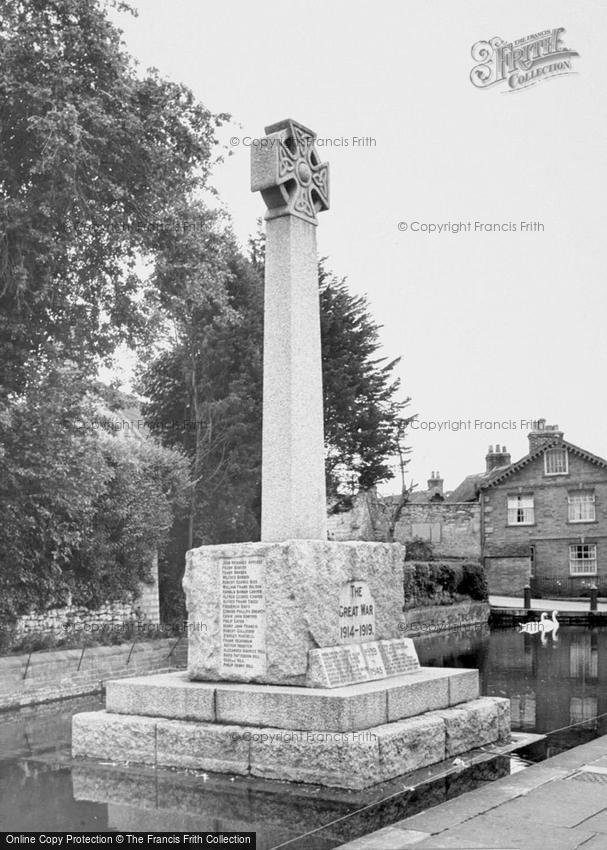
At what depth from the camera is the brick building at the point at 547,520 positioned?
3922cm

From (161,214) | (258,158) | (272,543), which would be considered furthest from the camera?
(161,214)

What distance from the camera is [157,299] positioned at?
18.8m

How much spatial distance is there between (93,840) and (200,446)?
19.0 meters

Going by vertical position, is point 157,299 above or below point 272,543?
above

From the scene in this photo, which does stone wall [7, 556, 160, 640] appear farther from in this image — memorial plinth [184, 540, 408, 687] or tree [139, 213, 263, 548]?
memorial plinth [184, 540, 408, 687]

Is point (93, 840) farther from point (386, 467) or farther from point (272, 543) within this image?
point (386, 467)

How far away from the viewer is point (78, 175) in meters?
16.9

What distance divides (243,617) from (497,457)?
4123 centimetres

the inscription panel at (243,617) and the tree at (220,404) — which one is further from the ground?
the tree at (220,404)

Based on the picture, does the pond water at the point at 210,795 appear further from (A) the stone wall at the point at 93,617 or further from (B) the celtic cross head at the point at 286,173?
(B) the celtic cross head at the point at 286,173

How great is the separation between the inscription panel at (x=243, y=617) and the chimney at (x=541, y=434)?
35.2 m

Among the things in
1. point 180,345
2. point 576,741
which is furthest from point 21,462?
point 180,345

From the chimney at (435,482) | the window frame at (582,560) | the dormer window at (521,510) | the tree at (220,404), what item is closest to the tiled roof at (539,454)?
the dormer window at (521,510)

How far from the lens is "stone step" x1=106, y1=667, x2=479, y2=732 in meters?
6.68
